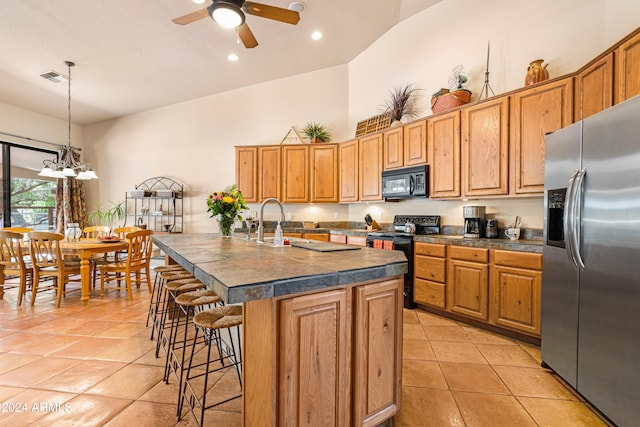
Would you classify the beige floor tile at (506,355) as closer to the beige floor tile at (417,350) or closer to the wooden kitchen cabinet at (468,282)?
the wooden kitchen cabinet at (468,282)

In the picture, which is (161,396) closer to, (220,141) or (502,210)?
(502,210)

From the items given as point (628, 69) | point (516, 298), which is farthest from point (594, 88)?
point (516, 298)

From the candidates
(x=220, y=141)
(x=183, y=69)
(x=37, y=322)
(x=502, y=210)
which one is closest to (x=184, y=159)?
(x=220, y=141)

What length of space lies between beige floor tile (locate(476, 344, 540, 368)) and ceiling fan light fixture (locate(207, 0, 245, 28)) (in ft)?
10.5

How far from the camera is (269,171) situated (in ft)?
16.3

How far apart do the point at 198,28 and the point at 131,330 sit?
3.51 m

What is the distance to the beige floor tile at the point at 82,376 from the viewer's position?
74.3 inches

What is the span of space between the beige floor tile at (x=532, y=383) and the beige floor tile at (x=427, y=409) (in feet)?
1.59

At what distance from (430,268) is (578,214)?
1.64 meters

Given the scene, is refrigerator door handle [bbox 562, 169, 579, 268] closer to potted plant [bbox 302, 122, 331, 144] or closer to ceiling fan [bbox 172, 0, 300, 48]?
ceiling fan [bbox 172, 0, 300, 48]

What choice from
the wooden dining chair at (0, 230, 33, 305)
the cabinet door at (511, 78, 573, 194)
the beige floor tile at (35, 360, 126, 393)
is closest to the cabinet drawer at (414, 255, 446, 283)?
the cabinet door at (511, 78, 573, 194)

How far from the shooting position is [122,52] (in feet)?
12.9

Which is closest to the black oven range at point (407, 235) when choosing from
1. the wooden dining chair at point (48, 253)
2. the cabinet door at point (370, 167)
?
the cabinet door at point (370, 167)

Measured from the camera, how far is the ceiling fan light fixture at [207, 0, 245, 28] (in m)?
2.00
